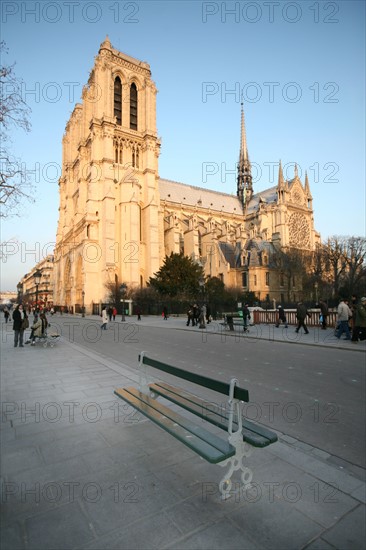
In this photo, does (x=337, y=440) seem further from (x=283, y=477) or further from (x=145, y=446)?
(x=145, y=446)

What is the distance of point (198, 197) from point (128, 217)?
104ft

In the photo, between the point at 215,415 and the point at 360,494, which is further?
the point at 215,415

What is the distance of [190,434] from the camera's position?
294 centimetres

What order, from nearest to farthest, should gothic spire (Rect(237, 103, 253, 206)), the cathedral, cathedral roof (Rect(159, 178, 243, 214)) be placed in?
the cathedral
cathedral roof (Rect(159, 178, 243, 214))
gothic spire (Rect(237, 103, 253, 206))

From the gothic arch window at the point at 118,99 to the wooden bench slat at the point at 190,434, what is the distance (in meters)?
59.0

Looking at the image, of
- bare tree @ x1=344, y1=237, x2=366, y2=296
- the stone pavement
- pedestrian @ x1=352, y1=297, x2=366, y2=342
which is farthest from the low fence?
bare tree @ x1=344, y1=237, x2=366, y2=296

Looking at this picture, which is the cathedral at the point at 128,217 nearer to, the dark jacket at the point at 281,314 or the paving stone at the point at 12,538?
the dark jacket at the point at 281,314

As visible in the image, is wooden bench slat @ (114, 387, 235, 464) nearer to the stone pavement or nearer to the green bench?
the green bench

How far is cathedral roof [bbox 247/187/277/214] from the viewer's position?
75.2 metres

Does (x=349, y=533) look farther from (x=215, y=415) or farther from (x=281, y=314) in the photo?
(x=281, y=314)

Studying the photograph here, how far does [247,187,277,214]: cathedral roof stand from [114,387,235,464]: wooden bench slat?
7492 centimetres

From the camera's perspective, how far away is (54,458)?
3162 millimetres

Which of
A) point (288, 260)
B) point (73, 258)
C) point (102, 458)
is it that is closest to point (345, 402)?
point (102, 458)

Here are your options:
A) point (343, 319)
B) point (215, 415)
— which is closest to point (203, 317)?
point (343, 319)
